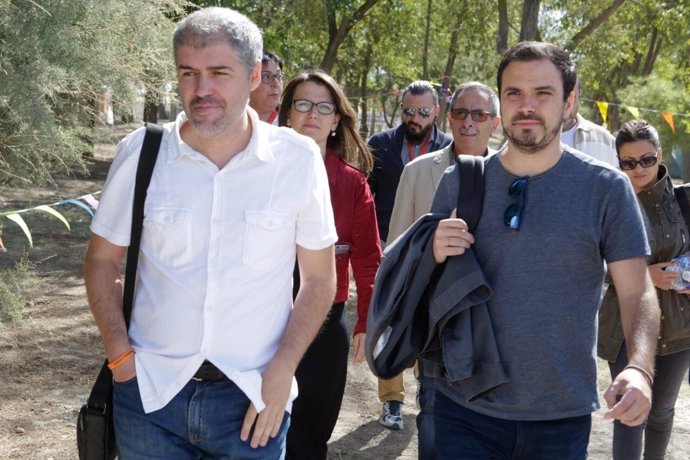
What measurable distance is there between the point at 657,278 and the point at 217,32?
296cm

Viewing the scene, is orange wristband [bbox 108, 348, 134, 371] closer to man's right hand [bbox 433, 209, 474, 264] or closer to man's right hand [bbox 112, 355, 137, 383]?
man's right hand [bbox 112, 355, 137, 383]

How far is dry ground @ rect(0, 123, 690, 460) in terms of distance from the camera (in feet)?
19.7

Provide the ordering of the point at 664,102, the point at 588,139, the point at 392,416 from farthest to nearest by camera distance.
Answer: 1. the point at 664,102
2. the point at 392,416
3. the point at 588,139

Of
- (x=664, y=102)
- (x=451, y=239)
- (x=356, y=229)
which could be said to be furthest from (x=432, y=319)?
(x=664, y=102)

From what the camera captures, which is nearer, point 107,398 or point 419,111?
point 107,398

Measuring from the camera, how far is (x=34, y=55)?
5992 mm

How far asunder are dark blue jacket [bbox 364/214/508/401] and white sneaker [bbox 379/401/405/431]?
11.1ft

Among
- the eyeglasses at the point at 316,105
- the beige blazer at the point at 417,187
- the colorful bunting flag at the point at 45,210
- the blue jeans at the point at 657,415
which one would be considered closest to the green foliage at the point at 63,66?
the colorful bunting flag at the point at 45,210

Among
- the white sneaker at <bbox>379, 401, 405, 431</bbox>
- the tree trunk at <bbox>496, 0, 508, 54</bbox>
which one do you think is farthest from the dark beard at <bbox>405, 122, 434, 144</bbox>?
the tree trunk at <bbox>496, 0, 508, 54</bbox>

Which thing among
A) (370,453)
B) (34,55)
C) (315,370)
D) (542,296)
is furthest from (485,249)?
(34,55)

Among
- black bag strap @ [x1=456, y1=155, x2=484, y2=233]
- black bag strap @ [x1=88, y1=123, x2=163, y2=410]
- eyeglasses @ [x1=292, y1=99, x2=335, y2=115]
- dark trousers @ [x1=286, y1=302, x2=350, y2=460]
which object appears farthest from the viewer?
eyeglasses @ [x1=292, y1=99, x2=335, y2=115]

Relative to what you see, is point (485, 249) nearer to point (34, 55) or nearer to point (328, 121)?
point (328, 121)

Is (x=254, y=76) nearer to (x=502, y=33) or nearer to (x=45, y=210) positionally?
(x=45, y=210)

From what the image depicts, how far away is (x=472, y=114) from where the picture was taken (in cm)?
536
